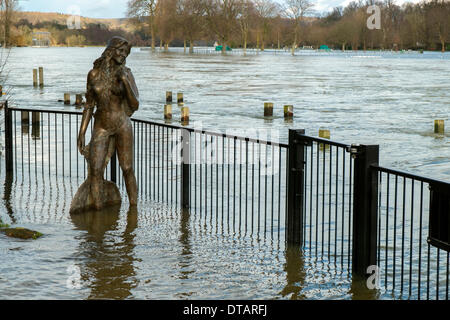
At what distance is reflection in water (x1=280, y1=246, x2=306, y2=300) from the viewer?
622 cm

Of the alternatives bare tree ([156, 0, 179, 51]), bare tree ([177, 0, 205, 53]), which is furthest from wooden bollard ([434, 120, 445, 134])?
bare tree ([156, 0, 179, 51])

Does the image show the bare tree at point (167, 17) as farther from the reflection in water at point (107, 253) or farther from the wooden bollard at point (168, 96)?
the reflection in water at point (107, 253)

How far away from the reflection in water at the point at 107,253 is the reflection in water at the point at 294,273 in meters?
1.36

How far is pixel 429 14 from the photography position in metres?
178

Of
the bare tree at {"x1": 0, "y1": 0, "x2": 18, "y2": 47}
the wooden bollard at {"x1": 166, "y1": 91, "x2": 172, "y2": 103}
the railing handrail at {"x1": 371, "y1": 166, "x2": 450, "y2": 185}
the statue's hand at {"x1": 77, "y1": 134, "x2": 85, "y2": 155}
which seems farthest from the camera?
the wooden bollard at {"x1": 166, "y1": 91, "x2": 172, "y2": 103}

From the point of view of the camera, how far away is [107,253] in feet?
23.8

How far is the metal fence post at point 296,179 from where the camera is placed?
24.2ft

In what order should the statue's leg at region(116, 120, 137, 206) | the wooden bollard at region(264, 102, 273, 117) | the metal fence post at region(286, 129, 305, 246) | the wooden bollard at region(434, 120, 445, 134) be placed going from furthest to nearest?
1. the wooden bollard at region(264, 102, 273, 117)
2. the wooden bollard at region(434, 120, 445, 134)
3. the statue's leg at region(116, 120, 137, 206)
4. the metal fence post at region(286, 129, 305, 246)

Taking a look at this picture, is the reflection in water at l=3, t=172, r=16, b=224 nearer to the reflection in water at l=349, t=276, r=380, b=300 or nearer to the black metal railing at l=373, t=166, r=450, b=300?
the reflection in water at l=349, t=276, r=380, b=300

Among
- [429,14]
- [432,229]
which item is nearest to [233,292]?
[432,229]

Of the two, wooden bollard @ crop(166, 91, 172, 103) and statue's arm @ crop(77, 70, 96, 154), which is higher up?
statue's arm @ crop(77, 70, 96, 154)

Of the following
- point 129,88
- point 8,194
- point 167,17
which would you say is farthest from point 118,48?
point 167,17

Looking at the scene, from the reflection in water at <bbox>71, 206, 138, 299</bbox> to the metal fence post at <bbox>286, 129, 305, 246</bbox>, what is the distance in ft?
5.65
